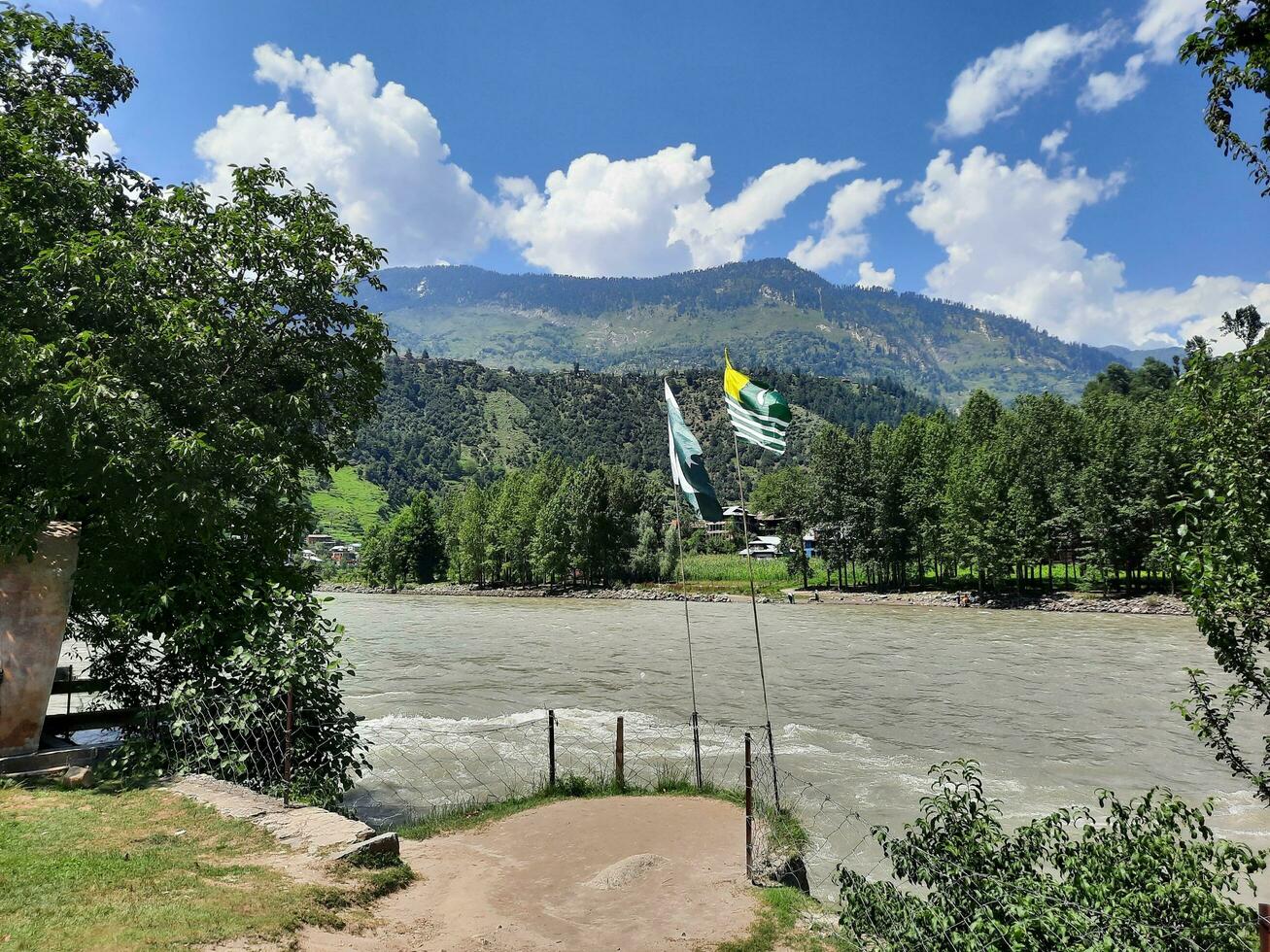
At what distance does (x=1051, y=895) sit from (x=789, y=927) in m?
2.90

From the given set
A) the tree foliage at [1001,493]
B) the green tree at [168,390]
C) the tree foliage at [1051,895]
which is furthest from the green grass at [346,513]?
the tree foliage at [1051,895]

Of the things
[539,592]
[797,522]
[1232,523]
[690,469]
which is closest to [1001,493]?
[797,522]

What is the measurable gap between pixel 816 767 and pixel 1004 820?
4.83 meters

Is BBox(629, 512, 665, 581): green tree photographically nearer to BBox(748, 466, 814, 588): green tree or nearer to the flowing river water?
BBox(748, 466, 814, 588): green tree

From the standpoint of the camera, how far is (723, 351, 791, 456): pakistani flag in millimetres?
11141

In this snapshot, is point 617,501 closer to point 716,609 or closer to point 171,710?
point 716,609

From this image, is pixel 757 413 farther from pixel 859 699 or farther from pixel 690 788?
pixel 859 699

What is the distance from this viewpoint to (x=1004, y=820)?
1412cm

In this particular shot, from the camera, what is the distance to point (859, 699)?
87.7 feet

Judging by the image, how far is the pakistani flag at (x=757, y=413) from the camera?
11.1m

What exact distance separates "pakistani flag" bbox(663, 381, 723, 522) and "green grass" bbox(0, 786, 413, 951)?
637cm

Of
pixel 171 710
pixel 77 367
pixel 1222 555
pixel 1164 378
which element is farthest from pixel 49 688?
pixel 1164 378

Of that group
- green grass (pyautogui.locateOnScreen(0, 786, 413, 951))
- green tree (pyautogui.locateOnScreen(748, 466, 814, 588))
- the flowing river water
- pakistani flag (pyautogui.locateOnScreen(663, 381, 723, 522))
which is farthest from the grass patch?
green tree (pyautogui.locateOnScreen(748, 466, 814, 588))

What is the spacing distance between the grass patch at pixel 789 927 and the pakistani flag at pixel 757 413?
5.73 m
